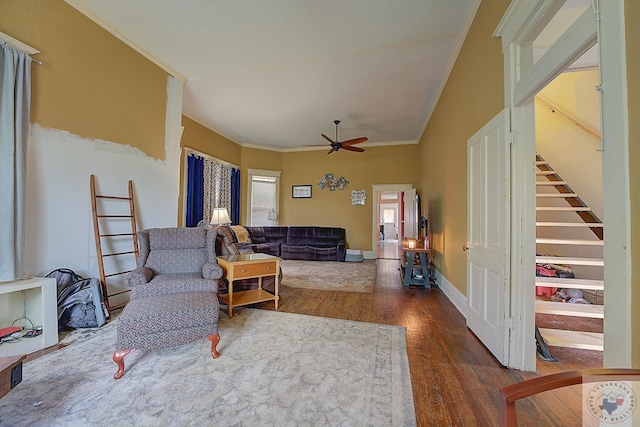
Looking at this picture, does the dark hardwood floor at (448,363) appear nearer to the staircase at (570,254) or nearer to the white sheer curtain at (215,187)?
the staircase at (570,254)

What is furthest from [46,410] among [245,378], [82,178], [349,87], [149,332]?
[349,87]

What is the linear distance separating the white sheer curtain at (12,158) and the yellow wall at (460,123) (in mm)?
4035

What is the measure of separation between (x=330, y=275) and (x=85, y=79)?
438 cm

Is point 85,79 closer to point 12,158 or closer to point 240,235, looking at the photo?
point 12,158

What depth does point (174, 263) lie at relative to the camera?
2773 mm

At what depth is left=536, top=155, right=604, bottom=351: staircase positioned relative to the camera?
2141mm

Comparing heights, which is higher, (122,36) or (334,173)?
(122,36)

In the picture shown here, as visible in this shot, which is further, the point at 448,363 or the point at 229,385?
the point at 448,363

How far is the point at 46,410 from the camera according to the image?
138cm

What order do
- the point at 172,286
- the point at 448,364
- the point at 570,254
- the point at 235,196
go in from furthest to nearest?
the point at 235,196
the point at 570,254
the point at 172,286
the point at 448,364

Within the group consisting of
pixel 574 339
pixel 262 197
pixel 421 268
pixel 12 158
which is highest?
pixel 262 197

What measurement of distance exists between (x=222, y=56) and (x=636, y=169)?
4068mm

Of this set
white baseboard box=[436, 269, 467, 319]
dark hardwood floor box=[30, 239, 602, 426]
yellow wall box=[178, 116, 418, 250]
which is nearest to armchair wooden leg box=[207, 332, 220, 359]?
dark hardwood floor box=[30, 239, 602, 426]

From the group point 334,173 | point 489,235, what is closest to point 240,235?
point 334,173
